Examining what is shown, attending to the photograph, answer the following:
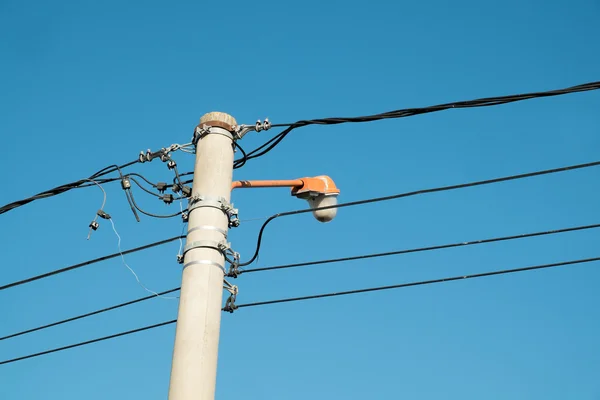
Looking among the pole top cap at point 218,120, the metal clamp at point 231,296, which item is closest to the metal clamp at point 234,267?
the metal clamp at point 231,296

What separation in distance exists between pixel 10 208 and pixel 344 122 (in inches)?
141

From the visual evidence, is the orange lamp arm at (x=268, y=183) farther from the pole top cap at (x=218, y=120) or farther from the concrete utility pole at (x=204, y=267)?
the pole top cap at (x=218, y=120)

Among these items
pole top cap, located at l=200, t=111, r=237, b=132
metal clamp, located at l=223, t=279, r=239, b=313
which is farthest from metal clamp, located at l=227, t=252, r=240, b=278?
pole top cap, located at l=200, t=111, r=237, b=132

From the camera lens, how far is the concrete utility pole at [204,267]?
15.9 ft

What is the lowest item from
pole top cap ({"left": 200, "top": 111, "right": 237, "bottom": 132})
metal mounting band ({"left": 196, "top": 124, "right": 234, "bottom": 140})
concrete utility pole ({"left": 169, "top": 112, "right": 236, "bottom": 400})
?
concrete utility pole ({"left": 169, "top": 112, "right": 236, "bottom": 400})

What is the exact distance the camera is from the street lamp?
A: 6.27m

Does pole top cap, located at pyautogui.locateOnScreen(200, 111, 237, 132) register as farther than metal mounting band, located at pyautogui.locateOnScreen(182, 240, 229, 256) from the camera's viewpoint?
Yes

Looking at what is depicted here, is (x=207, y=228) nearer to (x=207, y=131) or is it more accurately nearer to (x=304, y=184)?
(x=207, y=131)

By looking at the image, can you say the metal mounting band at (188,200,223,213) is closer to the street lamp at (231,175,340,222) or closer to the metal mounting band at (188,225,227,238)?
the metal mounting band at (188,225,227,238)

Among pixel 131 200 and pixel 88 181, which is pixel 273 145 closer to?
pixel 131 200

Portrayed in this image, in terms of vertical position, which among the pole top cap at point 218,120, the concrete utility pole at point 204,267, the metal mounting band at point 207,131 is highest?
the pole top cap at point 218,120

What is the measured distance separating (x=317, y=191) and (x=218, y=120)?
3.32 feet

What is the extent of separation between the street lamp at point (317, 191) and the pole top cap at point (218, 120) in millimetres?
515

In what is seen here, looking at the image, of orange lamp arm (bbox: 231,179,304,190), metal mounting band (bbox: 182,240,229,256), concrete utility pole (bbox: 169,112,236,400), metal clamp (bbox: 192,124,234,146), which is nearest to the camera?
concrete utility pole (bbox: 169,112,236,400)
